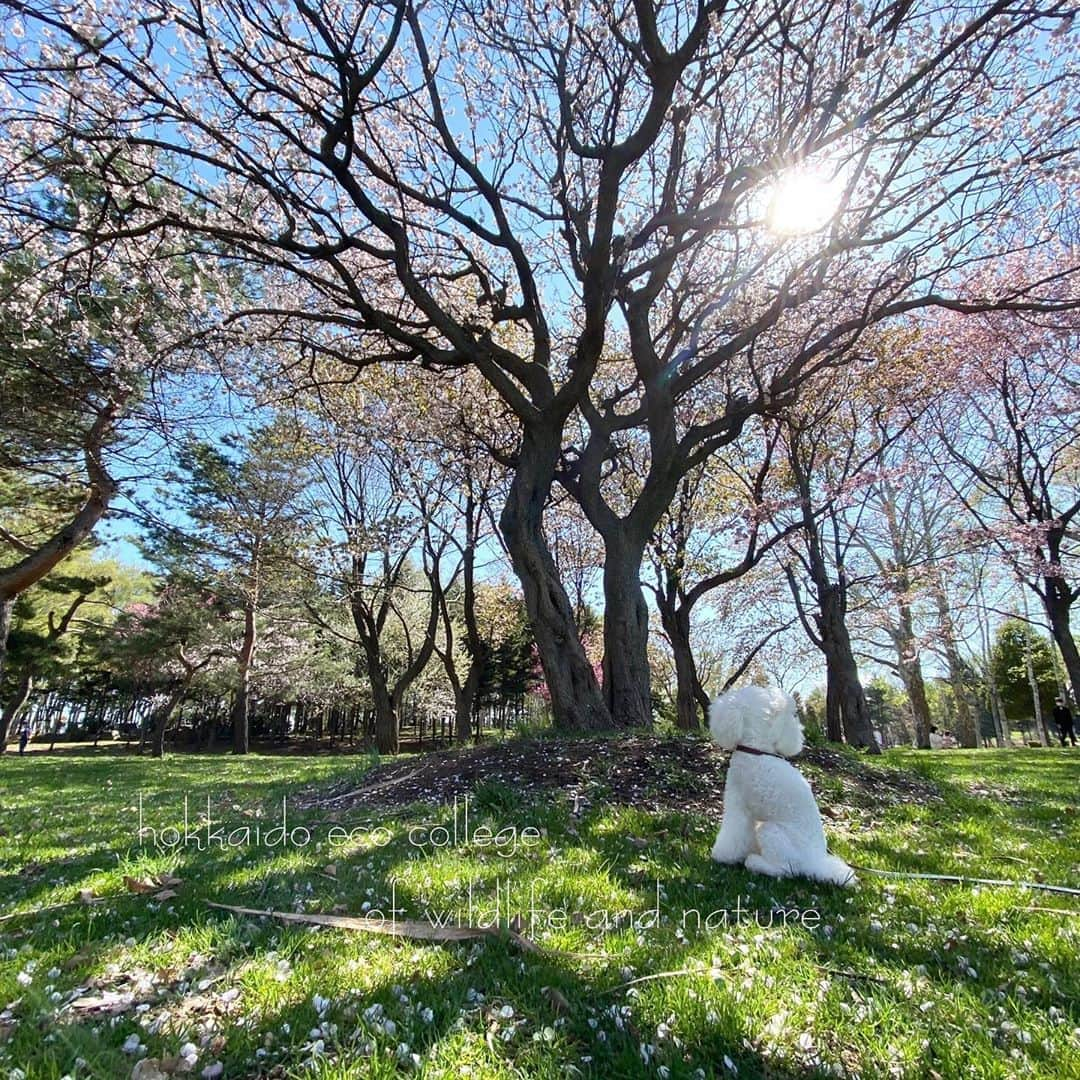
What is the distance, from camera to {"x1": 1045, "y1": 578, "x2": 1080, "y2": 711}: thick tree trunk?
15391mm

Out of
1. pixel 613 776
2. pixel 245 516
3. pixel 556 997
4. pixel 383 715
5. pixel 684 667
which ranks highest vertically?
pixel 245 516

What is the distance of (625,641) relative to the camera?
8336mm

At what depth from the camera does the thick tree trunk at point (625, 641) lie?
821 cm

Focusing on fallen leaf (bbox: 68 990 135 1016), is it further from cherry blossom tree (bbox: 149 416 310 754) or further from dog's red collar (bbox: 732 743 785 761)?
cherry blossom tree (bbox: 149 416 310 754)

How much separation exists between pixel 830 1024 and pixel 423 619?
32108mm

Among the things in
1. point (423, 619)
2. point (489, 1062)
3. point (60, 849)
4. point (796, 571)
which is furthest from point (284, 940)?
point (423, 619)

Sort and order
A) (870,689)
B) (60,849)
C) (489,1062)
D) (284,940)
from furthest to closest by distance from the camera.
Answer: (870,689), (60,849), (284,940), (489,1062)

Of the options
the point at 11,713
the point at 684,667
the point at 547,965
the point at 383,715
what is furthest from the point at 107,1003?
the point at 11,713

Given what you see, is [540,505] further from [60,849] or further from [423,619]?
[423,619]

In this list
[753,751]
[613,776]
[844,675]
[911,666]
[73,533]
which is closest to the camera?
[753,751]

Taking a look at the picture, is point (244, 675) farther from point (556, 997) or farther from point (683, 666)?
point (556, 997)

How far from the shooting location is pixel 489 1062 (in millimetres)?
1794

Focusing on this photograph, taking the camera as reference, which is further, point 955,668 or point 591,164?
point 955,668

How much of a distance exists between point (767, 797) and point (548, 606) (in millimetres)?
4894
